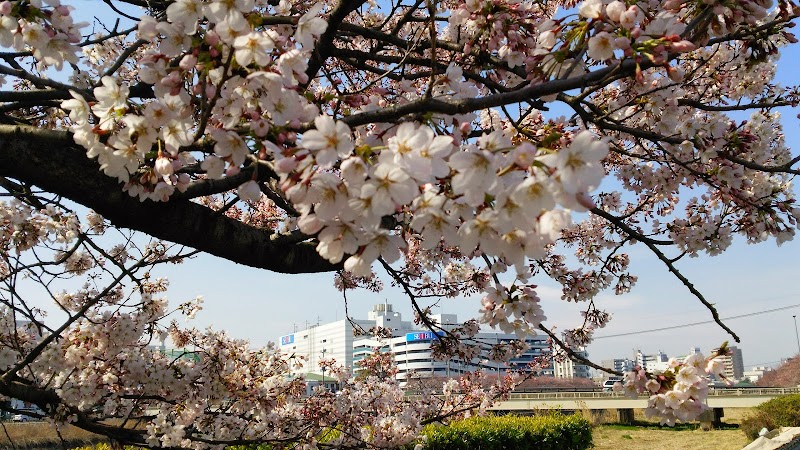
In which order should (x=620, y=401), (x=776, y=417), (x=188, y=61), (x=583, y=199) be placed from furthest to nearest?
(x=620, y=401)
(x=776, y=417)
(x=188, y=61)
(x=583, y=199)

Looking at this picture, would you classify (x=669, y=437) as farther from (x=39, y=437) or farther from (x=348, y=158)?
(x=348, y=158)

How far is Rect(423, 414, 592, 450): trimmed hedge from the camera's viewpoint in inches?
472

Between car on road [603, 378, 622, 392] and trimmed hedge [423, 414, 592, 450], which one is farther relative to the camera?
trimmed hedge [423, 414, 592, 450]

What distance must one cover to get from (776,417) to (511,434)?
7.93m

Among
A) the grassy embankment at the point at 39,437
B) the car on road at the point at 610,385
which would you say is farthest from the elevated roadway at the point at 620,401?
the grassy embankment at the point at 39,437

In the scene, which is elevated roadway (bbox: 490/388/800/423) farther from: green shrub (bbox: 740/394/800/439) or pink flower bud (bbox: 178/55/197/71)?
pink flower bud (bbox: 178/55/197/71)

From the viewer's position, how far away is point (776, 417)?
588 inches

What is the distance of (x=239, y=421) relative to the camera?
4.89 m

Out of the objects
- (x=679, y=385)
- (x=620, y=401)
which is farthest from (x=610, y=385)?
(x=679, y=385)

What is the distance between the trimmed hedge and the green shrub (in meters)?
4.42

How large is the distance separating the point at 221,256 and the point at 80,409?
2222mm

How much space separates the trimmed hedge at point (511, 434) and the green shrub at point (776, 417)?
4422 millimetres

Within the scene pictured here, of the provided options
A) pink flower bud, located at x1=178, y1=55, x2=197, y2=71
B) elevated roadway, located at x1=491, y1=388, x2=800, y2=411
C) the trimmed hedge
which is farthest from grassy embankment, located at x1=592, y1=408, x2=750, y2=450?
pink flower bud, located at x1=178, y1=55, x2=197, y2=71

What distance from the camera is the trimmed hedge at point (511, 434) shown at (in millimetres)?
12000
